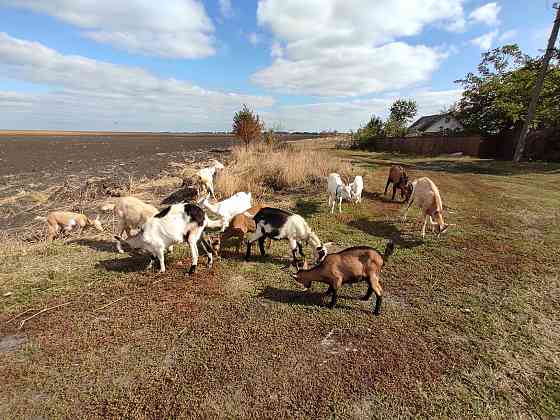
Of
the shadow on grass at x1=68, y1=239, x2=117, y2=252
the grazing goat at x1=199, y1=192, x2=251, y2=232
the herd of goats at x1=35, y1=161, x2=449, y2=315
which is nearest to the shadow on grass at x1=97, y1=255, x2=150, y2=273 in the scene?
the herd of goats at x1=35, y1=161, x2=449, y2=315

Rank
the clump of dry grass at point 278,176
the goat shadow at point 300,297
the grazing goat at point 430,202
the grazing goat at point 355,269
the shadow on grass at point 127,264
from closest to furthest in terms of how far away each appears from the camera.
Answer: the grazing goat at point 355,269 → the goat shadow at point 300,297 → the shadow on grass at point 127,264 → the grazing goat at point 430,202 → the clump of dry grass at point 278,176

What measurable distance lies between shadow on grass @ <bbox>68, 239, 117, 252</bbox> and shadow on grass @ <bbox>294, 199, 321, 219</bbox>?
5694 mm

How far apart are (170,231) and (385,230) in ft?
19.9

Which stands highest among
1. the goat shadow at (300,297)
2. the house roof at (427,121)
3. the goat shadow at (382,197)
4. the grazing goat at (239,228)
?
the house roof at (427,121)

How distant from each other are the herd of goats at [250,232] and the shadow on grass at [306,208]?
77cm

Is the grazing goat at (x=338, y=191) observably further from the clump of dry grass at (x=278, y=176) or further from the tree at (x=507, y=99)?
the tree at (x=507, y=99)

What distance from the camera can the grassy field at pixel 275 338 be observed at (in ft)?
10.3

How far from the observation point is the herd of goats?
459cm

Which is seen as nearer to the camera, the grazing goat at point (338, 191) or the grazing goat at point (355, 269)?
the grazing goat at point (355, 269)

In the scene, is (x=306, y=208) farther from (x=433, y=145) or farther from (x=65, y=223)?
(x=433, y=145)

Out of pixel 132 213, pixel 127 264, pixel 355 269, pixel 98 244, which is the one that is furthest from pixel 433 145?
pixel 127 264

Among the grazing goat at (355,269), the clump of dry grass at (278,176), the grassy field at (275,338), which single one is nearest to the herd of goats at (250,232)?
the grazing goat at (355,269)

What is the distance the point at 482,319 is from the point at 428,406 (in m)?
2.14

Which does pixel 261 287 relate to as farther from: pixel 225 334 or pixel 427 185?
pixel 427 185
